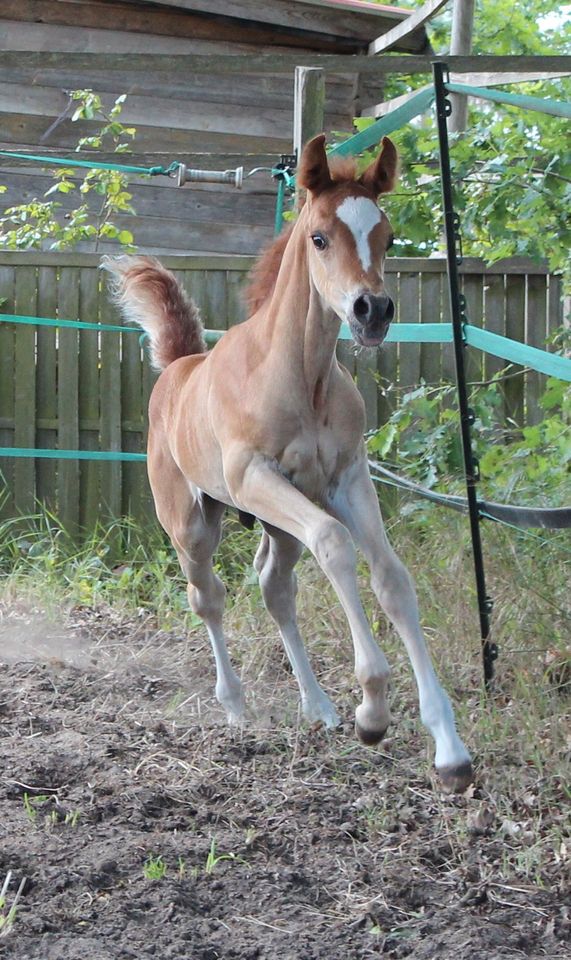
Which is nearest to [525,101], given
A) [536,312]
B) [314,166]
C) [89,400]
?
[314,166]

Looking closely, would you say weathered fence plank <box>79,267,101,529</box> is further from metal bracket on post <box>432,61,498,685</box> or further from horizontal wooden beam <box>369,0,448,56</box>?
metal bracket on post <box>432,61,498,685</box>

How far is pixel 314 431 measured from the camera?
13.1ft

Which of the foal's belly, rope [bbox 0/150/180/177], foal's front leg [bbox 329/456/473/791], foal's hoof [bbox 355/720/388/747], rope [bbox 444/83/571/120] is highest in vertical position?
rope [bbox 0/150/180/177]

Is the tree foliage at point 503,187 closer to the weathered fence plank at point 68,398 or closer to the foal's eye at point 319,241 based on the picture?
the foal's eye at point 319,241

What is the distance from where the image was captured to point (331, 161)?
3936mm

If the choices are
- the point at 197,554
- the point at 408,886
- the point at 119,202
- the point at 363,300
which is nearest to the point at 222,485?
the point at 197,554

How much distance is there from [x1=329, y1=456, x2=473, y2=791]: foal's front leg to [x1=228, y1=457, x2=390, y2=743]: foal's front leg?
0.14 meters

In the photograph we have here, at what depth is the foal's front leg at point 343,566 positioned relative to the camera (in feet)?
11.5

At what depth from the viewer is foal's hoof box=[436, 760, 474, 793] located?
337cm

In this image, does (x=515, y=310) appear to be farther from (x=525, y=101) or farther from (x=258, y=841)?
(x=258, y=841)

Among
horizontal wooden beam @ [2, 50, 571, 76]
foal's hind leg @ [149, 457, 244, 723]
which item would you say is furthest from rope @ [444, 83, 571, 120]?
foal's hind leg @ [149, 457, 244, 723]

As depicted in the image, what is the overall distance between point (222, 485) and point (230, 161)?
10.0 ft

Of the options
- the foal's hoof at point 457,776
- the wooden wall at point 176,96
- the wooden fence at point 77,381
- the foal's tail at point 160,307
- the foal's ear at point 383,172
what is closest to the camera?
the foal's hoof at point 457,776

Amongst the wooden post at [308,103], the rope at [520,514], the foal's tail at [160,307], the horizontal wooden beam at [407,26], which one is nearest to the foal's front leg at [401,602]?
the rope at [520,514]
